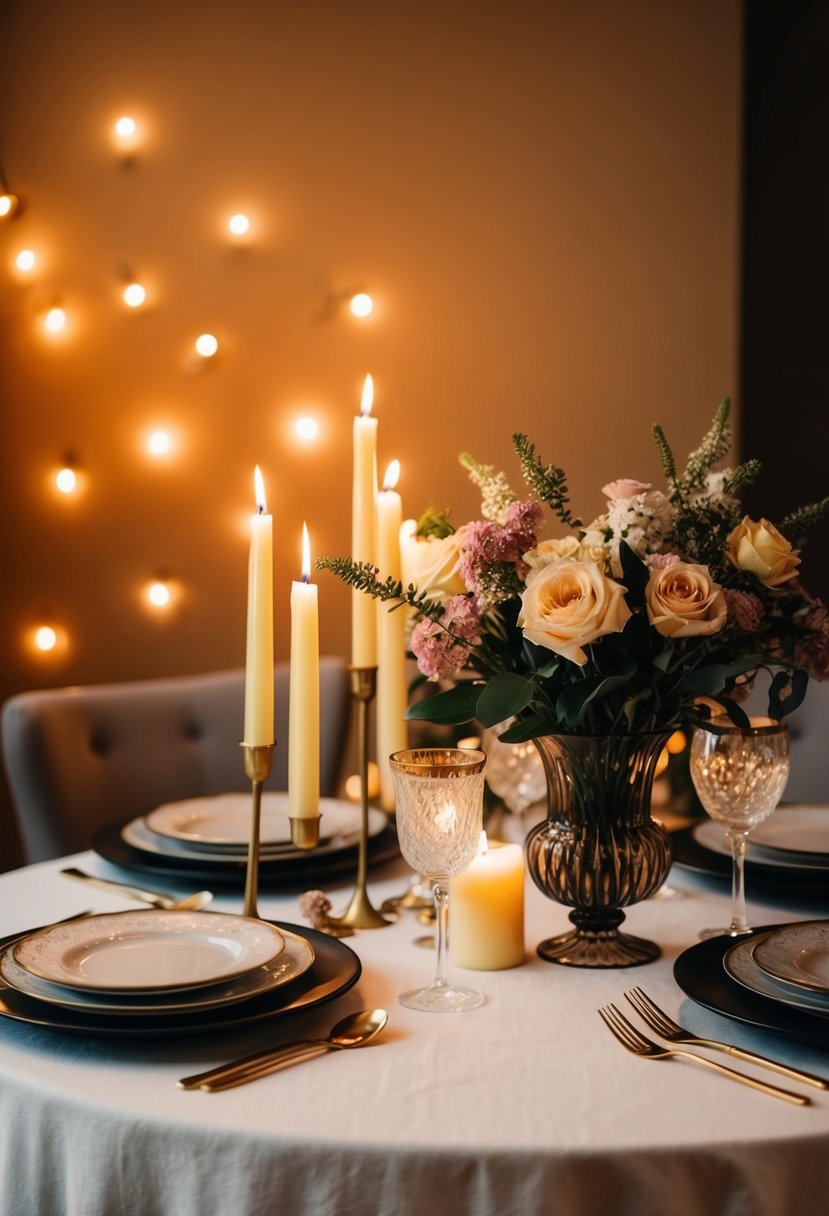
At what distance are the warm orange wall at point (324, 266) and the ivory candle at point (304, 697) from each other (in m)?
1.60

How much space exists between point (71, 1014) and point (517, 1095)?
35 centimetres

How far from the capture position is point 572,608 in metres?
1.03

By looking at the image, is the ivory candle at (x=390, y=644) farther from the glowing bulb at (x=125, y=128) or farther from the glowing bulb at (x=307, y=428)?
the glowing bulb at (x=125, y=128)

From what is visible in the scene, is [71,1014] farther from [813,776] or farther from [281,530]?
[281,530]

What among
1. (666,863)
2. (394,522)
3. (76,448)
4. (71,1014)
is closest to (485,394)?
(76,448)

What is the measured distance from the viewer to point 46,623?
2703mm

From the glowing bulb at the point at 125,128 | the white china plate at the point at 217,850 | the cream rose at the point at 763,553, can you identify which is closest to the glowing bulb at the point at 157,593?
the glowing bulb at the point at 125,128

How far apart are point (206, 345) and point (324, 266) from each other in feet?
1.07

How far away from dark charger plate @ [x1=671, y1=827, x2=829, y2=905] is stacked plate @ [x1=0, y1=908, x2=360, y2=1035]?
0.50 meters

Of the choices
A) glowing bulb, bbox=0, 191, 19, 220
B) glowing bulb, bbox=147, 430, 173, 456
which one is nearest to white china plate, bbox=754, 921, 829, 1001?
glowing bulb, bbox=147, 430, 173, 456

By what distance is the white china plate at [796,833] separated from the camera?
1398mm

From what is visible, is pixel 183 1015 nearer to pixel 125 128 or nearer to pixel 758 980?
pixel 758 980

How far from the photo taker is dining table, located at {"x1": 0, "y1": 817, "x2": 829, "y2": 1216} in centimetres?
78

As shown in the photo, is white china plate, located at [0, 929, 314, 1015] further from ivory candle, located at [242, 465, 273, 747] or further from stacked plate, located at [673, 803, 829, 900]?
stacked plate, located at [673, 803, 829, 900]
